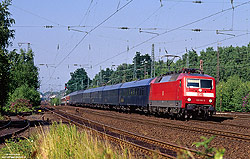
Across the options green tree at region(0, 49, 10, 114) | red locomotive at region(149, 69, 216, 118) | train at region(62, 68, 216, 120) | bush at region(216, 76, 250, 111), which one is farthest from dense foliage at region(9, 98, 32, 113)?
red locomotive at region(149, 69, 216, 118)

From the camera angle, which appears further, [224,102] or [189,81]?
[224,102]

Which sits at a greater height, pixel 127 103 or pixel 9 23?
pixel 9 23

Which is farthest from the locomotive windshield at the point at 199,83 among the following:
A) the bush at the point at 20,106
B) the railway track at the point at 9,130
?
the bush at the point at 20,106

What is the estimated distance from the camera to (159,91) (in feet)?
89.0

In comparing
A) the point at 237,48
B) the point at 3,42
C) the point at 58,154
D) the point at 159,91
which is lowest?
the point at 58,154

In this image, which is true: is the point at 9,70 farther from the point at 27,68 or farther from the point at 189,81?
the point at 27,68

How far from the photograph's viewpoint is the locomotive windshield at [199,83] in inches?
895

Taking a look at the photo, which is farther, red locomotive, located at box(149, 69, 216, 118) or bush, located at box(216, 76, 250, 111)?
bush, located at box(216, 76, 250, 111)

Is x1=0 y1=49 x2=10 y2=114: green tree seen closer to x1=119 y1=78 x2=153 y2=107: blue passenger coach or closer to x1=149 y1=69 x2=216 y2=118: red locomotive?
x1=149 y1=69 x2=216 y2=118: red locomotive

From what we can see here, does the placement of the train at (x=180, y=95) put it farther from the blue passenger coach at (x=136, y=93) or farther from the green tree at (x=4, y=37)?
the green tree at (x=4, y=37)

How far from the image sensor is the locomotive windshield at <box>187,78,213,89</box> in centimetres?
2273

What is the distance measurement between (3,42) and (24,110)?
27714mm

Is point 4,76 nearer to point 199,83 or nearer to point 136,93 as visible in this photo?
point 199,83

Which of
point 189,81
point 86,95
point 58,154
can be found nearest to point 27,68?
point 86,95
